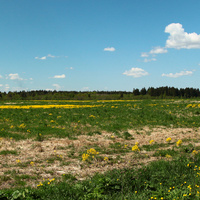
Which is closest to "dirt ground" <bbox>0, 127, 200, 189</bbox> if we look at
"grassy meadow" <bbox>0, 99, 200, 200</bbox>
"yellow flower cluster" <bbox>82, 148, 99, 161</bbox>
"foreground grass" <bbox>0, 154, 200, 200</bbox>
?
"grassy meadow" <bbox>0, 99, 200, 200</bbox>

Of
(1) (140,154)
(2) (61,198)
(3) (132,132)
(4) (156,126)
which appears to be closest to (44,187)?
(2) (61,198)

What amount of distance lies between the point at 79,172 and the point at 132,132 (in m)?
8.07

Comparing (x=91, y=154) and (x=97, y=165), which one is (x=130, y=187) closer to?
(x=97, y=165)

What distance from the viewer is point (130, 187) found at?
6043mm

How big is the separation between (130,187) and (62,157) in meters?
4.30

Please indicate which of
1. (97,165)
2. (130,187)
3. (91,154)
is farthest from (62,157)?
(130,187)

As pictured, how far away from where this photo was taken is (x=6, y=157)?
30.6 feet

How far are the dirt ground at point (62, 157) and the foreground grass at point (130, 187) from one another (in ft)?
2.90

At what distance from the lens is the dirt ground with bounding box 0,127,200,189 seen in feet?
24.4

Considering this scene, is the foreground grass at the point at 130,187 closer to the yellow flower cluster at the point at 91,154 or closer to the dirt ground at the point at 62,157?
the dirt ground at the point at 62,157

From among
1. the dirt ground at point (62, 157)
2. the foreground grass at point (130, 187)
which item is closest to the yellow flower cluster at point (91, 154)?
the dirt ground at point (62, 157)

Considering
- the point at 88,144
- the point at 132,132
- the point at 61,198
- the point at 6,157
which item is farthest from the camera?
the point at 132,132

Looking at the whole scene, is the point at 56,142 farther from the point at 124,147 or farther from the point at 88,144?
the point at 124,147

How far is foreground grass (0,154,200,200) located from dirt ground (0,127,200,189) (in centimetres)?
88
